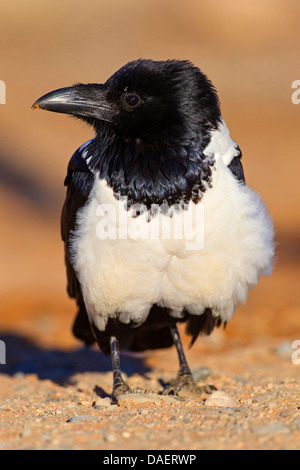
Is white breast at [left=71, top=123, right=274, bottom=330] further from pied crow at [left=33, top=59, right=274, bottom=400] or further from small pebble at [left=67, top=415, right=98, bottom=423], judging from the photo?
small pebble at [left=67, top=415, right=98, bottom=423]

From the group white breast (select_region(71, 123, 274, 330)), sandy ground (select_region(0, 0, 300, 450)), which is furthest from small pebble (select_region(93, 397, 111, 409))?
white breast (select_region(71, 123, 274, 330))

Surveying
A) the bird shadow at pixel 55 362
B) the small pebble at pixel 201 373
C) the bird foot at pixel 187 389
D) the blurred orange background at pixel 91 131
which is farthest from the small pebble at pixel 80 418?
the blurred orange background at pixel 91 131

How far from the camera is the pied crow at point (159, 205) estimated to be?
16.5 feet

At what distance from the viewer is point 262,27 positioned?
104 ft

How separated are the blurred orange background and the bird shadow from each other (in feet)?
1.83

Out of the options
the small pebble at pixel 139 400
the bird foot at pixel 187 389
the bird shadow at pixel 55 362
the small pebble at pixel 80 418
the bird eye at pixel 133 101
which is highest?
the bird eye at pixel 133 101

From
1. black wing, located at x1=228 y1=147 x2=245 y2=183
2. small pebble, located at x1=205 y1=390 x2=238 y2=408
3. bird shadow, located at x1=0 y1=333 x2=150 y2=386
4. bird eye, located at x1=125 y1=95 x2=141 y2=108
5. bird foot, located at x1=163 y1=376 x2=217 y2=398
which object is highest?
bird eye, located at x1=125 y1=95 x2=141 y2=108

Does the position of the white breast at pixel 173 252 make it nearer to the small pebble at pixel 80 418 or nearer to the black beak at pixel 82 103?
the black beak at pixel 82 103

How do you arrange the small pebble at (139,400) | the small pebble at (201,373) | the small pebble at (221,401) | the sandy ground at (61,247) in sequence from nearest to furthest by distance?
the sandy ground at (61,247) → the small pebble at (221,401) → the small pebble at (139,400) → the small pebble at (201,373)

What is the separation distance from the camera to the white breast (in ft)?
16.4

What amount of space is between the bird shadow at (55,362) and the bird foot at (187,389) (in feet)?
4.43

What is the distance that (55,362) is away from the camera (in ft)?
26.5
